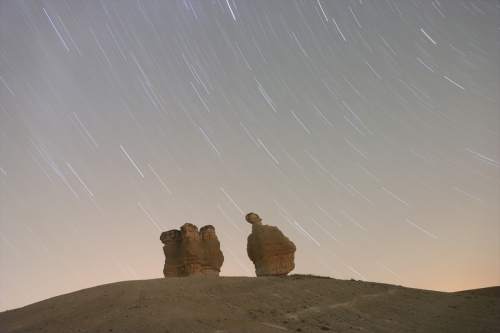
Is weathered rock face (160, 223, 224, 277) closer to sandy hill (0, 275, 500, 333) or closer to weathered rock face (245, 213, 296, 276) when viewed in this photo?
weathered rock face (245, 213, 296, 276)

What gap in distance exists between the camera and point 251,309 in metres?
18.8

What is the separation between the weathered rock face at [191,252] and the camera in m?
35.4

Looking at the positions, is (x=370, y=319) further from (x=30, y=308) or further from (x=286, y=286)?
(x=30, y=308)

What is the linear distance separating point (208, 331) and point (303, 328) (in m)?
3.96

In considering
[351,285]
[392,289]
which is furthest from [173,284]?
[392,289]

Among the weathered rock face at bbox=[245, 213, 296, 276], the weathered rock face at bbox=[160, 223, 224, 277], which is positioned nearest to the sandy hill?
the weathered rock face at bbox=[245, 213, 296, 276]

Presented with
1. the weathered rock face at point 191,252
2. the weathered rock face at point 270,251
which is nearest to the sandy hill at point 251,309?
the weathered rock face at point 270,251

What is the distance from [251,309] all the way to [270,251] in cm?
1692

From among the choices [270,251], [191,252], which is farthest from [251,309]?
[191,252]

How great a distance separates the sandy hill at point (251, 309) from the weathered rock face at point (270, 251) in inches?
392

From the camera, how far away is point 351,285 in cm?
2492

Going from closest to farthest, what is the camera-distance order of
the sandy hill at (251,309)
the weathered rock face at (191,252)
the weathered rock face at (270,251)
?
the sandy hill at (251,309)
the weathered rock face at (270,251)
the weathered rock face at (191,252)

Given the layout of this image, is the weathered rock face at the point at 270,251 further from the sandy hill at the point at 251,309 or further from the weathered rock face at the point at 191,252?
the sandy hill at the point at 251,309

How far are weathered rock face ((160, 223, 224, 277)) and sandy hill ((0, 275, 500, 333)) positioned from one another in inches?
400
